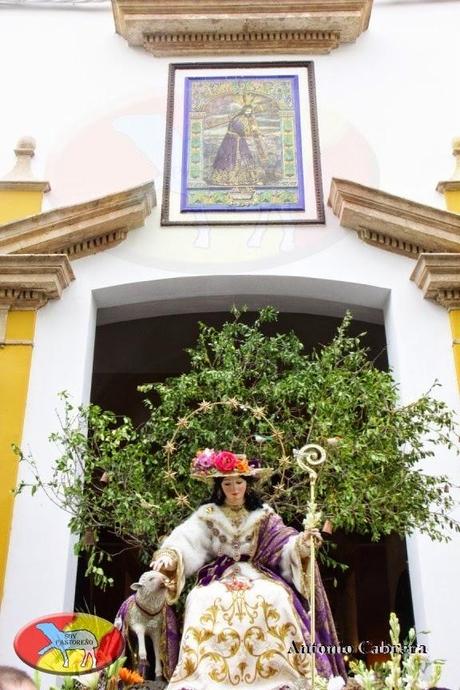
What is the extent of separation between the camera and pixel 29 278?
295 inches

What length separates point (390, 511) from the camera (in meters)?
5.61

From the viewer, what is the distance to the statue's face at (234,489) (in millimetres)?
5074

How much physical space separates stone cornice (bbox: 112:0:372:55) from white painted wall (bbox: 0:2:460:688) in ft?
0.95

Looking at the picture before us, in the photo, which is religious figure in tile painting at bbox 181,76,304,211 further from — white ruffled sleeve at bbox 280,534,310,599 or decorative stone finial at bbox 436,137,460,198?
white ruffled sleeve at bbox 280,534,310,599

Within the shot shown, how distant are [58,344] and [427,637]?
4067 millimetres

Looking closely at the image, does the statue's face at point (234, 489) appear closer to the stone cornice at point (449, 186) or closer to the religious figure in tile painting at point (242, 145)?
the religious figure in tile painting at point (242, 145)

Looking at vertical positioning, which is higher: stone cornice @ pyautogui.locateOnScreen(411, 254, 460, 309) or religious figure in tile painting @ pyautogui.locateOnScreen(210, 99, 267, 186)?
religious figure in tile painting @ pyautogui.locateOnScreen(210, 99, 267, 186)

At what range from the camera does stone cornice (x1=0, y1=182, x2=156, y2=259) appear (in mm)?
7762

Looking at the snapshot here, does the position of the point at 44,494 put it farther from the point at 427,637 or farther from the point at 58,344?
the point at 427,637

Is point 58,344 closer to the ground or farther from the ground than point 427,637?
farther from the ground

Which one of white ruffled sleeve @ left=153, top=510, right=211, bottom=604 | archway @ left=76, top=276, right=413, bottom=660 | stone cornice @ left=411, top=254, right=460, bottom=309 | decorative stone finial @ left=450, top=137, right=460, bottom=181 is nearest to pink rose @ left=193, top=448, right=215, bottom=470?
white ruffled sleeve @ left=153, top=510, right=211, bottom=604

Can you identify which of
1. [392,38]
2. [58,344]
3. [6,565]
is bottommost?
[6,565]

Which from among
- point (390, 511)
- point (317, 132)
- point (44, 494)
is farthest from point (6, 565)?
point (317, 132)

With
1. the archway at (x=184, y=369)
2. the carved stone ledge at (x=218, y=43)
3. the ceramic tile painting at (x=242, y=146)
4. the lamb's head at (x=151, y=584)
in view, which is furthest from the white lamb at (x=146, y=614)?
the carved stone ledge at (x=218, y=43)
